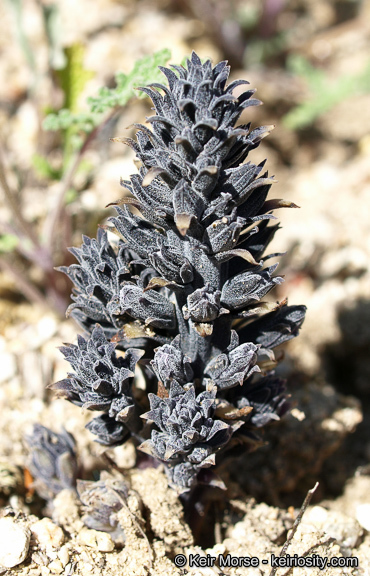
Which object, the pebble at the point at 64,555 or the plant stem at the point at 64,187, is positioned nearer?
the pebble at the point at 64,555

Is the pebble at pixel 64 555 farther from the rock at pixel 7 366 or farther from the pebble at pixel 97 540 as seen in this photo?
the rock at pixel 7 366

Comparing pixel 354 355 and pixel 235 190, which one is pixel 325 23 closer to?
pixel 354 355

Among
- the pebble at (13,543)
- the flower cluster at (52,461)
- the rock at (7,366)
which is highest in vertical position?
the rock at (7,366)

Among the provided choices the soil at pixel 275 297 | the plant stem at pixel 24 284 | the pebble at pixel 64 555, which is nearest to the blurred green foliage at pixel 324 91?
the soil at pixel 275 297

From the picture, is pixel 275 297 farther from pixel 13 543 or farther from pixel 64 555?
pixel 13 543

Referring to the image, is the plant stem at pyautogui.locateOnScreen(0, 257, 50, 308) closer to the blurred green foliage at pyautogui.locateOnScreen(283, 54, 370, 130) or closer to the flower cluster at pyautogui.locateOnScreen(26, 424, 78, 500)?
the flower cluster at pyautogui.locateOnScreen(26, 424, 78, 500)

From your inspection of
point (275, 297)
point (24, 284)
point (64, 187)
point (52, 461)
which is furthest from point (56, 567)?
point (275, 297)

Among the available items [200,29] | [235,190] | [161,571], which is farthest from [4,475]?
[200,29]
